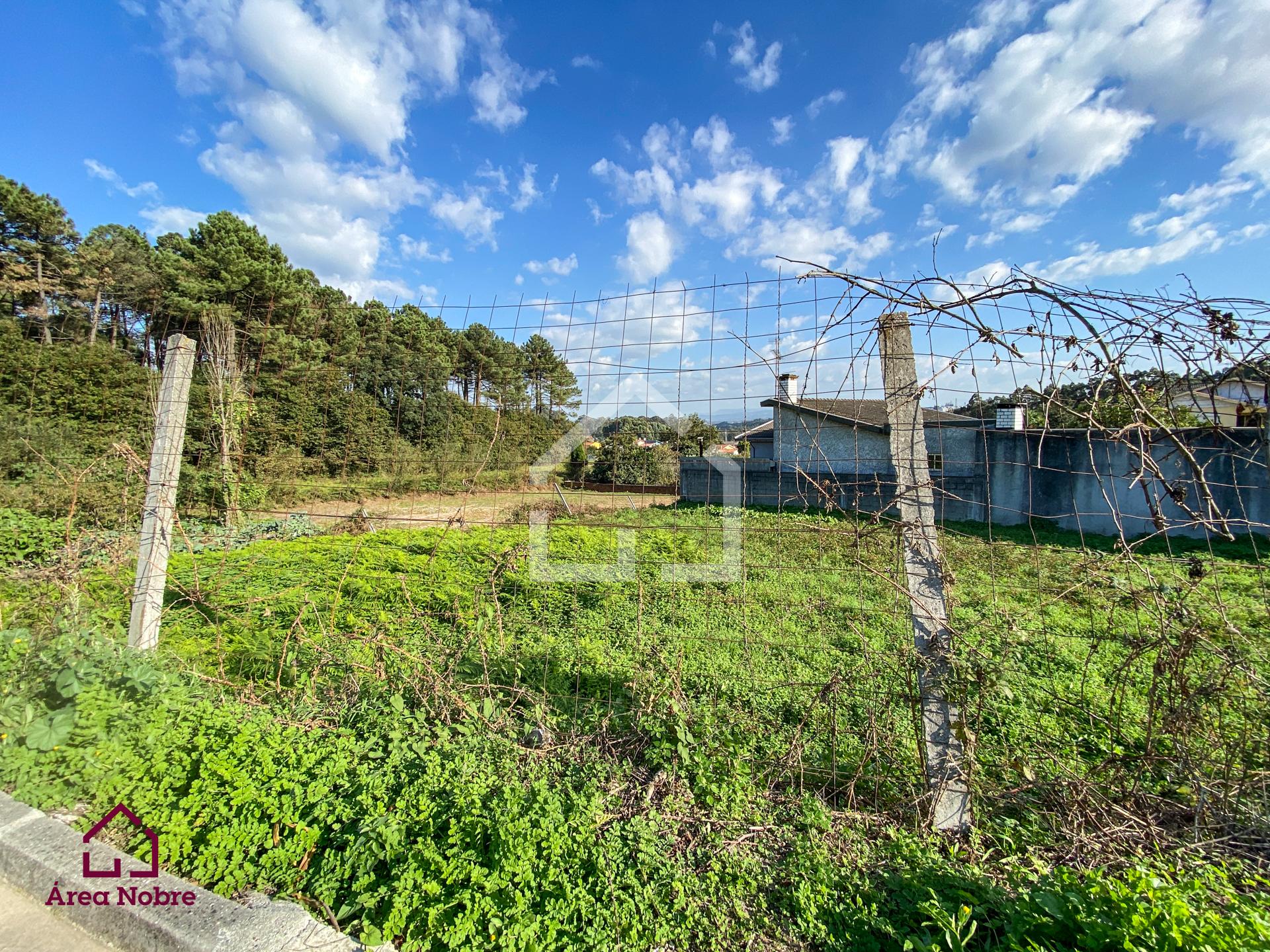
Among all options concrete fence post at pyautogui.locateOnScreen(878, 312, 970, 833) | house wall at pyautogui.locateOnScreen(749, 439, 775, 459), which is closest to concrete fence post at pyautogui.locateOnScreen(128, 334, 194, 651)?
concrete fence post at pyautogui.locateOnScreen(878, 312, 970, 833)

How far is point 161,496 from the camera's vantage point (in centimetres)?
303

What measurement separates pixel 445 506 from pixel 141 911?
136 inches

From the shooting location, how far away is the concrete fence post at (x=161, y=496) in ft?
9.65

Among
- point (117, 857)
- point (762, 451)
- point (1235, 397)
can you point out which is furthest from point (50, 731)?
point (762, 451)

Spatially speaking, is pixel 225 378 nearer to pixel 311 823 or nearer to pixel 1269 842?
pixel 311 823

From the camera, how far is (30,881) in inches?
68.5

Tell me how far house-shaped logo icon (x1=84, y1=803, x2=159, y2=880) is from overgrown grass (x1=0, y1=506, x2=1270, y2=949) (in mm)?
74

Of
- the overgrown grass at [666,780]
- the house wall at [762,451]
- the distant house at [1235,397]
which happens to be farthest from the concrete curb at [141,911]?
the house wall at [762,451]

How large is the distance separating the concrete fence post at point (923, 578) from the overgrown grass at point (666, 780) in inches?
3.4

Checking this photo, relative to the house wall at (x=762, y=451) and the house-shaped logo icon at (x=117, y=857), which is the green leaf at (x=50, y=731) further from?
the house wall at (x=762, y=451)

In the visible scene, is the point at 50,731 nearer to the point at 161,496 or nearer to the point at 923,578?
the point at 161,496

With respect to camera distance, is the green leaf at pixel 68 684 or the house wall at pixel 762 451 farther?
the house wall at pixel 762 451

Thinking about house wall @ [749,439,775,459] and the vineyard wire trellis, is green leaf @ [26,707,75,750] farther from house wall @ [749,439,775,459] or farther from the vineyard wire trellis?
house wall @ [749,439,775,459]

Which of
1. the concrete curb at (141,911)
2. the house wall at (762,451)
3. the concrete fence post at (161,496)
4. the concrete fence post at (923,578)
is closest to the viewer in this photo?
the concrete curb at (141,911)
